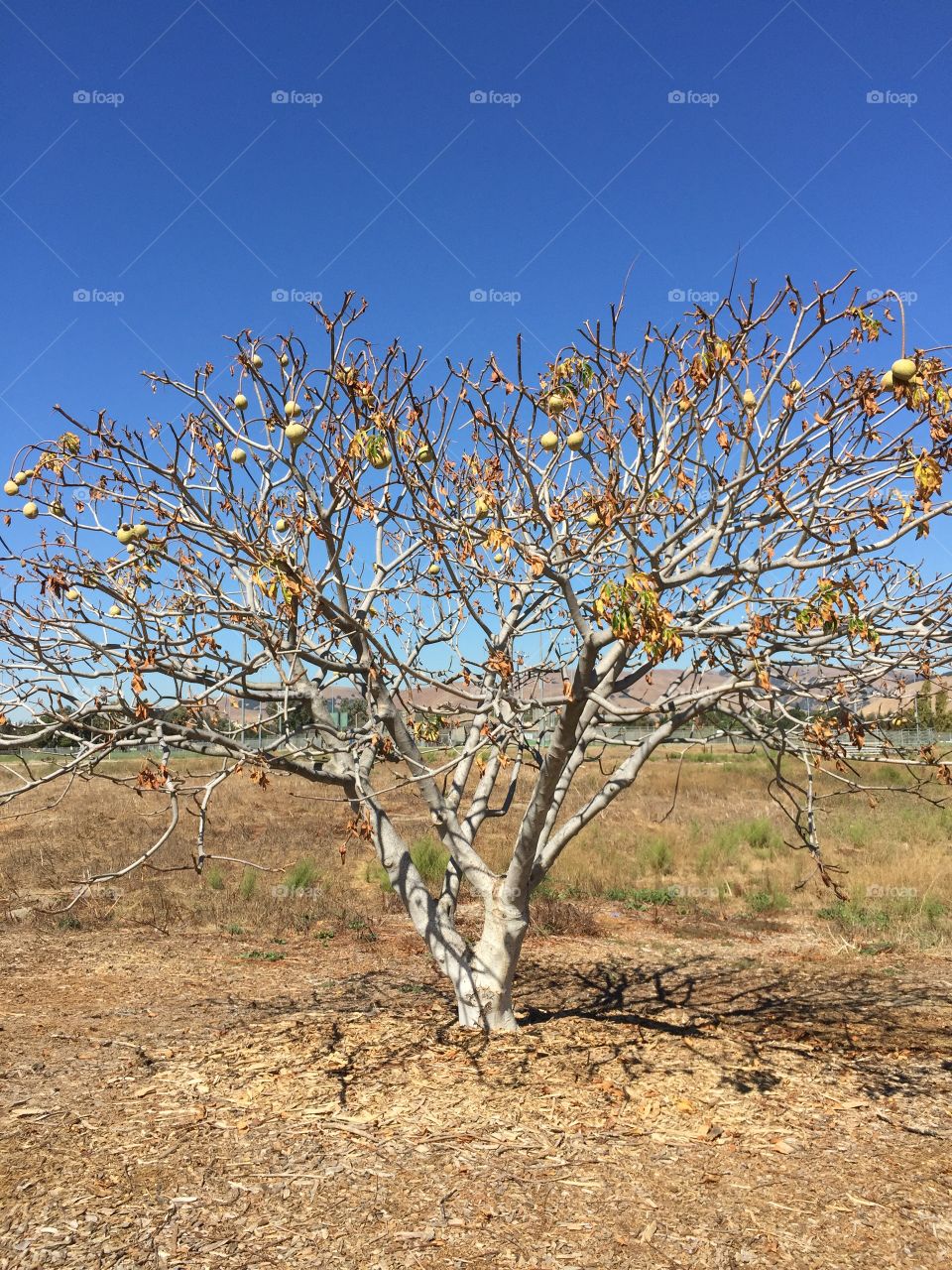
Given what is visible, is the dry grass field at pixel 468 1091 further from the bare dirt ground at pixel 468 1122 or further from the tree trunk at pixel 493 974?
the tree trunk at pixel 493 974

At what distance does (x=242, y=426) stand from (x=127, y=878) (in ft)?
30.5

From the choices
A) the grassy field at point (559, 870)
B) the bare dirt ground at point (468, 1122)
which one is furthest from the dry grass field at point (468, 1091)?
the grassy field at point (559, 870)

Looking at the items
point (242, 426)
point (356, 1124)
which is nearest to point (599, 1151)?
point (356, 1124)

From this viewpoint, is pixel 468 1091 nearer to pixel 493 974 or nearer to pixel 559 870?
pixel 493 974

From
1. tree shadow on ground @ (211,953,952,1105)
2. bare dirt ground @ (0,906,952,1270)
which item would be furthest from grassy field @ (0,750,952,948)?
bare dirt ground @ (0,906,952,1270)

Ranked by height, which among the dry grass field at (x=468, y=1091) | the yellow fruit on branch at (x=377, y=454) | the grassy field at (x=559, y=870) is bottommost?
the dry grass field at (x=468, y=1091)

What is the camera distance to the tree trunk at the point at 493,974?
5961mm

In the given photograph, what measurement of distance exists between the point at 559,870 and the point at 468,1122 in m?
9.13

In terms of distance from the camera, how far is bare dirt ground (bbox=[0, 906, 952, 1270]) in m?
3.68

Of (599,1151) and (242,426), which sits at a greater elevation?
(242,426)

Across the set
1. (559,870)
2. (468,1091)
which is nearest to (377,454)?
(468,1091)

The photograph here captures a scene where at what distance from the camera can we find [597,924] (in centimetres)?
1068

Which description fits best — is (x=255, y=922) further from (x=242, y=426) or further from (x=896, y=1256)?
(x=896, y=1256)

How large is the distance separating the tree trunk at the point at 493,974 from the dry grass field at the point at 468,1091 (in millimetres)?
229
